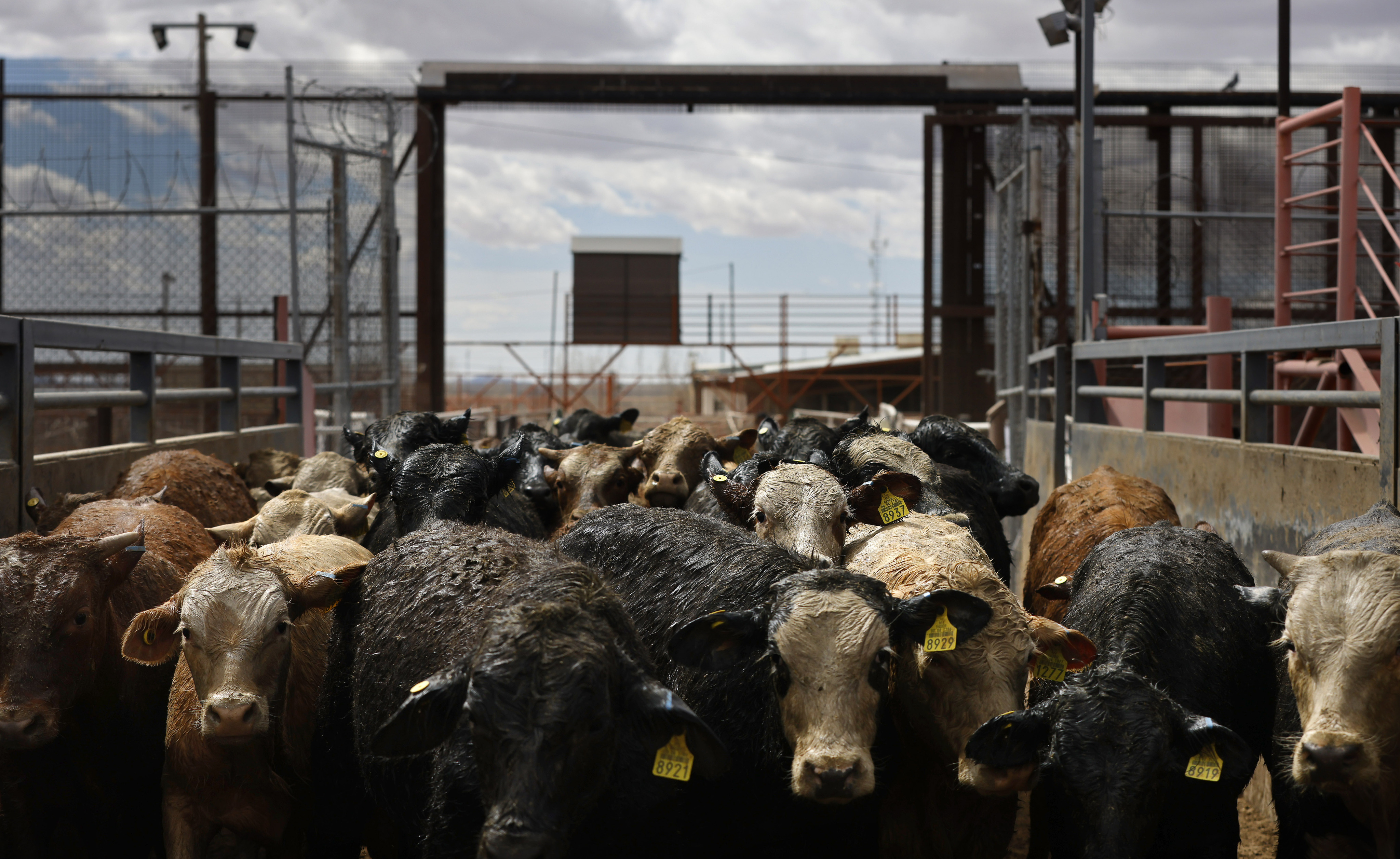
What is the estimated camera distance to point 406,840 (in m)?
3.65

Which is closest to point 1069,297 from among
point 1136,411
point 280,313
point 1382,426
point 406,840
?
point 1136,411

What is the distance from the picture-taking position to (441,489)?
5.19 metres

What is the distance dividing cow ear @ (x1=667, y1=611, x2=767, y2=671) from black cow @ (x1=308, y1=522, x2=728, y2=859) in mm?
122

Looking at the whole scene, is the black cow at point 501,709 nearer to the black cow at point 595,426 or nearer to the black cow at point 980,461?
the black cow at point 980,461

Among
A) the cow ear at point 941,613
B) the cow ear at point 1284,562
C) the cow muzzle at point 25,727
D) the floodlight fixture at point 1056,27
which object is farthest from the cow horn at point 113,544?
the floodlight fixture at point 1056,27

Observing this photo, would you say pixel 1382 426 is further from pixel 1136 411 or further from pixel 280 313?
pixel 280 313

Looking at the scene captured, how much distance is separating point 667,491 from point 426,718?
3.59 meters

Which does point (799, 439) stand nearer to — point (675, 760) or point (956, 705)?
point (956, 705)

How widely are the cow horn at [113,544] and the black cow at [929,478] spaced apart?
321 centimetres

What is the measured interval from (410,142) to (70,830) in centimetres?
1283

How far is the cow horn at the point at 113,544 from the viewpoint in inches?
152

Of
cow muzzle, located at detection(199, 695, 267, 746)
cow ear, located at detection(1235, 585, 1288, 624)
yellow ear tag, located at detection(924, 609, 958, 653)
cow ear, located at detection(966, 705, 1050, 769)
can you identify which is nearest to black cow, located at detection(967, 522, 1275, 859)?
A: cow ear, located at detection(966, 705, 1050, 769)

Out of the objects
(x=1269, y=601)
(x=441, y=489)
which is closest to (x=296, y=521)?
(x=441, y=489)

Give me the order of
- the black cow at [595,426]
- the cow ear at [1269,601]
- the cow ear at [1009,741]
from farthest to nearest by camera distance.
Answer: the black cow at [595,426], the cow ear at [1269,601], the cow ear at [1009,741]
